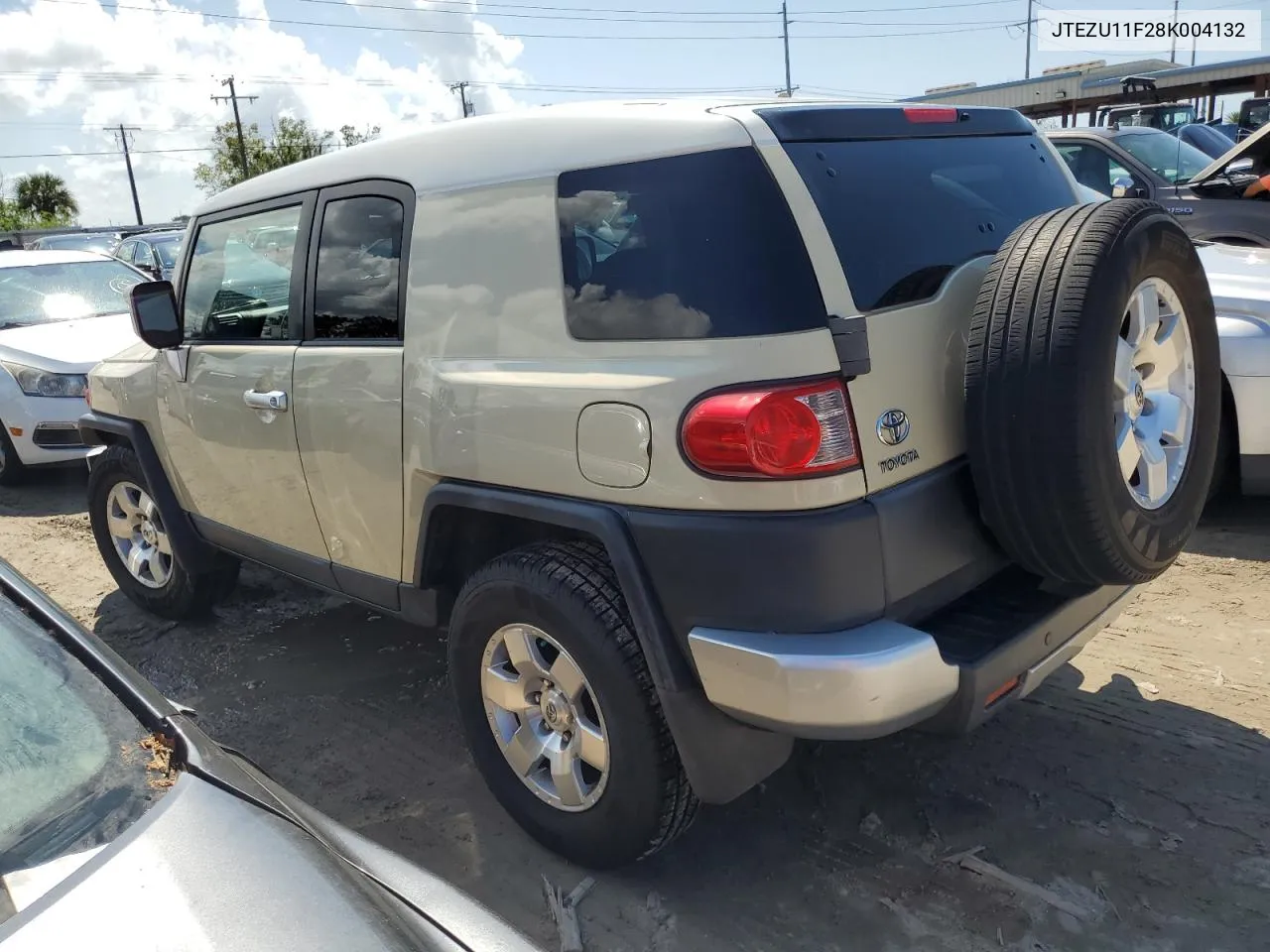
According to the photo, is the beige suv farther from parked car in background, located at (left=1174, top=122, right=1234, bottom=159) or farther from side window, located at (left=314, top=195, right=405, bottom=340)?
parked car in background, located at (left=1174, top=122, right=1234, bottom=159)

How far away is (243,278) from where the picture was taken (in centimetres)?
377

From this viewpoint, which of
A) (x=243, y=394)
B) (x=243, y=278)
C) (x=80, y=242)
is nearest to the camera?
(x=243, y=394)

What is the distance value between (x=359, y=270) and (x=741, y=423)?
1.54 metres

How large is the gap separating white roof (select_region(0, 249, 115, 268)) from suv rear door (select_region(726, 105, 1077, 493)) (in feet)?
26.8

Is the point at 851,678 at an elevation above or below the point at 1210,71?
below

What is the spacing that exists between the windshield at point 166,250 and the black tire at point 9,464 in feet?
25.9

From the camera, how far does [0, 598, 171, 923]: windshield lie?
138cm

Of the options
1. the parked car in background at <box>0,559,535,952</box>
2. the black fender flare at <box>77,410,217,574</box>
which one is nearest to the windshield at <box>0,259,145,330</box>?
the black fender flare at <box>77,410,217,574</box>

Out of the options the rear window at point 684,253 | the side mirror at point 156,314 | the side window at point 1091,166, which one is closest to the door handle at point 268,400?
the side mirror at point 156,314

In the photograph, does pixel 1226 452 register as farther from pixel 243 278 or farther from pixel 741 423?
pixel 243 278

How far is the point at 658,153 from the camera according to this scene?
2.36 metres

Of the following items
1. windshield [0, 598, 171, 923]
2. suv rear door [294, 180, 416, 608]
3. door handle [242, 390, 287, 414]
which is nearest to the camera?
windshield [0, 598, 171, 923]

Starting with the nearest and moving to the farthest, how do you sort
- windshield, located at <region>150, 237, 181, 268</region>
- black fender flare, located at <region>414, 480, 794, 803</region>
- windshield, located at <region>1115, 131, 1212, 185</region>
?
black fender flare, located at <region>414, 480, 794, 803</region>
windshield, located at <region>1115, 131, 1212, 185</region>
windshield, located at <region>150, 237, 181, 268</region>

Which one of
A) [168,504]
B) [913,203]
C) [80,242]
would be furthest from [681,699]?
[80,242]
